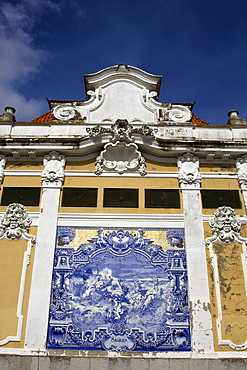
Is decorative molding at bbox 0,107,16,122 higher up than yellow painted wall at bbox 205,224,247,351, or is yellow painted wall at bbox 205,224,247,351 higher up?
decorative molding at bbox 0,107,16,122

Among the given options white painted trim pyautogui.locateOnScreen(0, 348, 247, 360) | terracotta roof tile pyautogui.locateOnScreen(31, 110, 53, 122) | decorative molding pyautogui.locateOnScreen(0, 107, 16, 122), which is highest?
terracotta roof tile pyautogui.locateOnScreen(31, 110, 53, 122)

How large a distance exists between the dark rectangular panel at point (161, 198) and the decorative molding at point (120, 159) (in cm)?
74

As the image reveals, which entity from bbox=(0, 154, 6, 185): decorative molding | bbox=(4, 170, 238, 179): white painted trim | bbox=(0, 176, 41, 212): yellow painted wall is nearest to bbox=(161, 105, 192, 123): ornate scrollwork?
bbox=(4, 170, 238, 179): white painted trim

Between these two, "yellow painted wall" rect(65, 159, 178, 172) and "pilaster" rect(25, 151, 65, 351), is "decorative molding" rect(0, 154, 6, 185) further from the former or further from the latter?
"yellow painted wall" rect(65, 159, 178, 172)

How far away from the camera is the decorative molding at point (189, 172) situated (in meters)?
10.7

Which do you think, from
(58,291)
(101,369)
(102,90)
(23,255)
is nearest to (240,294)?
(101,369)

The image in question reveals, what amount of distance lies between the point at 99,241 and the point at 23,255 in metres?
2.27

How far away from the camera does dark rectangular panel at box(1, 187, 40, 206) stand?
10.4m

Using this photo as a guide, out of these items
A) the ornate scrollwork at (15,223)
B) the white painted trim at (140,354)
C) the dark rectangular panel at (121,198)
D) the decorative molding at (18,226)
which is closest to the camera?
the white painted trim at (140,354)

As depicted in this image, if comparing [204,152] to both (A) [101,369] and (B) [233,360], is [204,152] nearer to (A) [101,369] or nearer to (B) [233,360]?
(B) [233,360]

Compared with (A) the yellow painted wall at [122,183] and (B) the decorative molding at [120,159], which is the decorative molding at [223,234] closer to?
(A) the yellow painted wall at [122,183]

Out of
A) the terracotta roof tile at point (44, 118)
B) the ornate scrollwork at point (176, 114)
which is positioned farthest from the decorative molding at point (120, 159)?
the terracotta roof tile at point (44, 118)

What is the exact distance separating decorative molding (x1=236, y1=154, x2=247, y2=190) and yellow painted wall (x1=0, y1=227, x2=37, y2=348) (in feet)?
22.2

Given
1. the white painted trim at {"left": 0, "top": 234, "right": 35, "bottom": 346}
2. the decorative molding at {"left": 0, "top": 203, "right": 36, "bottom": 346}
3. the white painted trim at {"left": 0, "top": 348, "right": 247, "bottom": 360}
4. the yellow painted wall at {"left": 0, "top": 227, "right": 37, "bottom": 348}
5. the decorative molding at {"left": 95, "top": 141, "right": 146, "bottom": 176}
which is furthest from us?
the decorative molding at {"left": 95, "top": 141, "right": 146, "bottom": 176}
